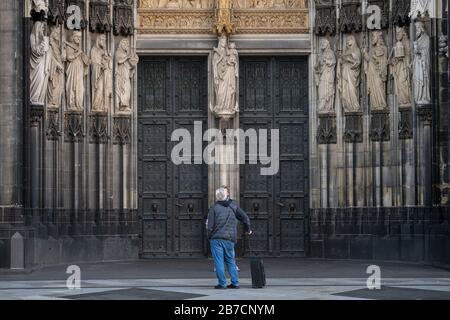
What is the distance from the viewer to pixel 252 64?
29188 mm

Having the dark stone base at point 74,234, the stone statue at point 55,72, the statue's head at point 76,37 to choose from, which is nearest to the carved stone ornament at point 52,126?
the stone statue at point 55,72

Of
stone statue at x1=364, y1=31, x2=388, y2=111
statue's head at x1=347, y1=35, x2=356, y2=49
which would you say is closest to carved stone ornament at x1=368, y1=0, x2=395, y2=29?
stone statue at x1=364, y1=31, x2=388, y2=111

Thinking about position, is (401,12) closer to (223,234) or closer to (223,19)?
(223,19)

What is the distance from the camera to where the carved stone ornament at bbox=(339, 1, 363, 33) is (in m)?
27.6

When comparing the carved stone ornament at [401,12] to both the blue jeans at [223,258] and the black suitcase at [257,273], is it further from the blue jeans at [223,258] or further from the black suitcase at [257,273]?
the black suitcase at [257,273]

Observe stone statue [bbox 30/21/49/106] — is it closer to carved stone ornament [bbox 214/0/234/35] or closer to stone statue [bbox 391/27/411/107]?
carved stone ornament [bbox 214/0/234/35]

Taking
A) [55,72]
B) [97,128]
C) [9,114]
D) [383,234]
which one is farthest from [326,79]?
[9,114]

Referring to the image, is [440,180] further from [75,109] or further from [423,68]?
[75,109]

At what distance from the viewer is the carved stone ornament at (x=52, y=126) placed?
25891 mm

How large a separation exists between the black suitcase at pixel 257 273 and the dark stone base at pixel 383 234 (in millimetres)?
7348

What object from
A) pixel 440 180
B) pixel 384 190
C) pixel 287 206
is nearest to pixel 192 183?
pixel 287 206

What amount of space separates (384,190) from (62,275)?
972 centimetres

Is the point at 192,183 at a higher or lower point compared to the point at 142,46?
lower

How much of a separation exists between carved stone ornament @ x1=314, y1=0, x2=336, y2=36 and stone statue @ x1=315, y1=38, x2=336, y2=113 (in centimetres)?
32
